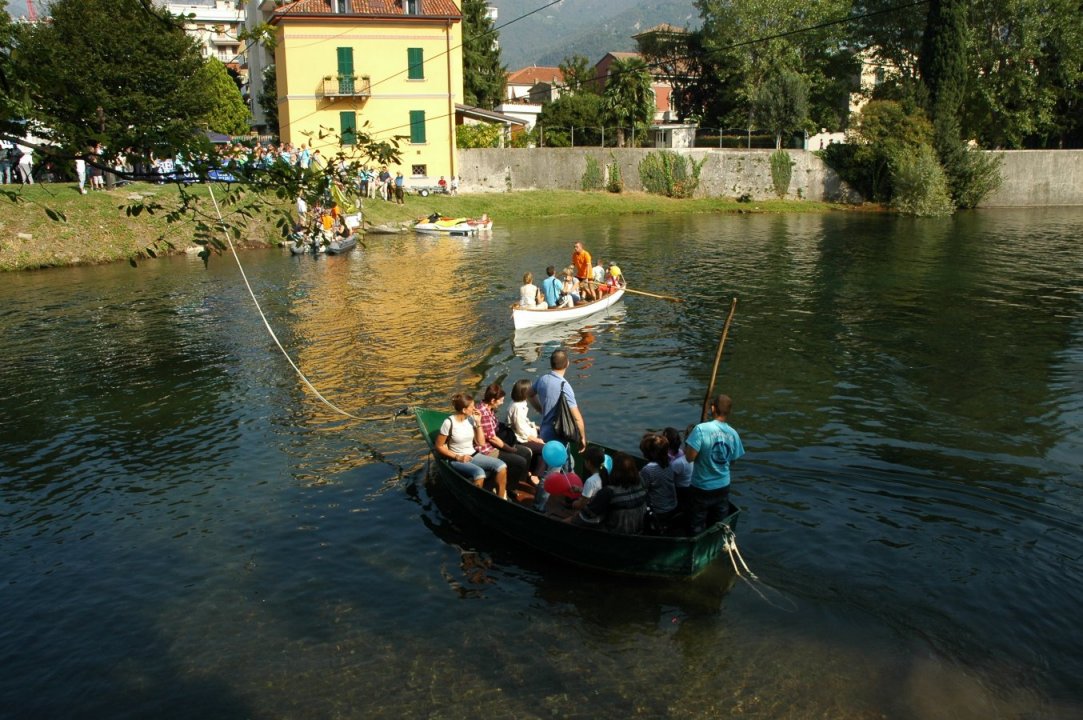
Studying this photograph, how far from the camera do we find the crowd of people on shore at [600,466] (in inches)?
400

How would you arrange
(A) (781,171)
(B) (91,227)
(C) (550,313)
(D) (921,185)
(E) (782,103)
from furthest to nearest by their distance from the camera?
(E) (782,103)
(A) (781,171)
(D) (921,185)
(B) (91,227)
(C) (550,313)

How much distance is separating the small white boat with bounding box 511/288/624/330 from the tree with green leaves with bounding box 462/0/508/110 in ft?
157

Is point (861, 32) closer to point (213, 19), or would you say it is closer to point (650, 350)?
point (650, 350)

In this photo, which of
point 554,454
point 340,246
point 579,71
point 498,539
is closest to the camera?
point 554,454

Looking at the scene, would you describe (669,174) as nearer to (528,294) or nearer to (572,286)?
(572,286)

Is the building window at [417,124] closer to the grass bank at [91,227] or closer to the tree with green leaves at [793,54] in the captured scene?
the grass bank at [91,227]

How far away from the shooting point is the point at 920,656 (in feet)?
29.5

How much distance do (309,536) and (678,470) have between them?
496 centimetres

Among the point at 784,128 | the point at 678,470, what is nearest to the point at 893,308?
the point at 678,470

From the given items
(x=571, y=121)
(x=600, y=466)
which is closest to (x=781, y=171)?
(x=571, y=121)

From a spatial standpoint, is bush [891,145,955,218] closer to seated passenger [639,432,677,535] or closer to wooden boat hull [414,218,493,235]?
wooden boat hull [414,218,493,235]

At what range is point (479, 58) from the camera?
7212 centimetres

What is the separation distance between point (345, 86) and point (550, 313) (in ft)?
112

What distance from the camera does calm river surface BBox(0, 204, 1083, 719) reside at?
8734mm
